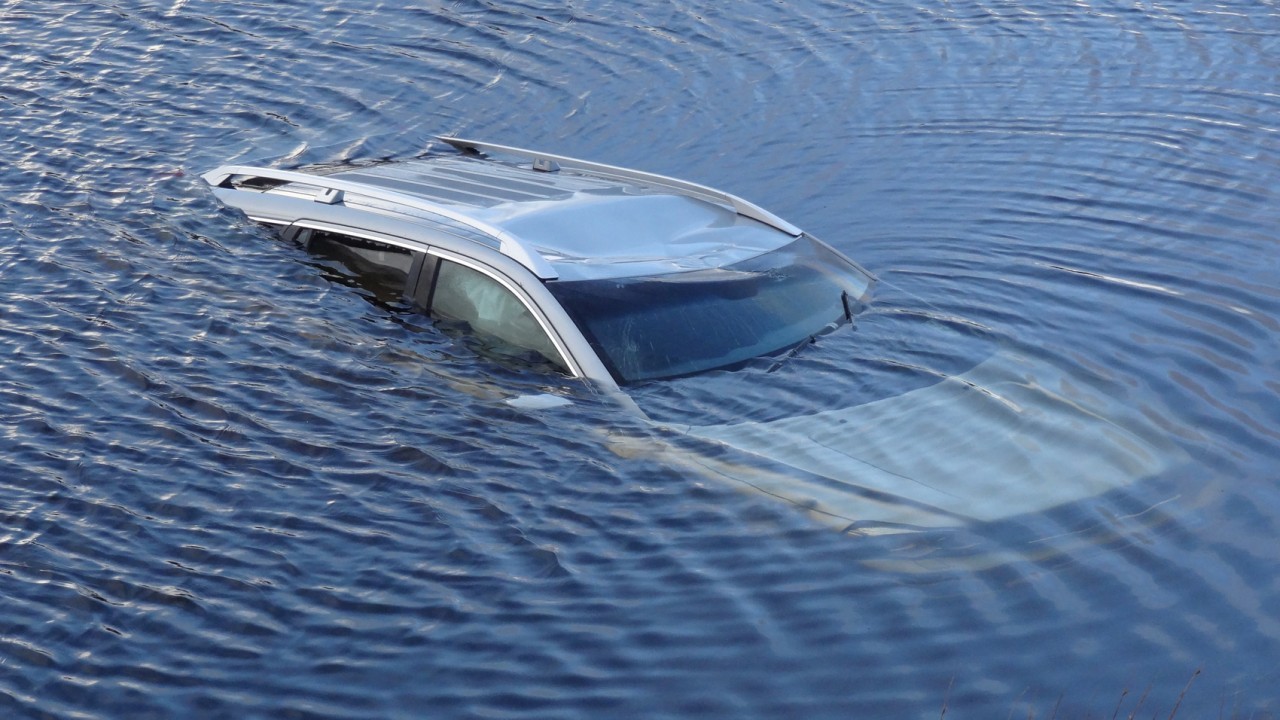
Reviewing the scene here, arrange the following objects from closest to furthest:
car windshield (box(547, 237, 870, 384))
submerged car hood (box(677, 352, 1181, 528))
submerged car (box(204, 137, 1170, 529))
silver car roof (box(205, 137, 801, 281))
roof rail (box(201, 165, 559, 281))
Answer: submerged car hood (box(677, 352, 1181, 528)), submerged car (box(204, 137, 1170, 529)), car windshield (box(547, 237, 870, 384)), roof rail (box(201, 165, 559, 281)), silver car roof (box(205, 137, 801, 281))

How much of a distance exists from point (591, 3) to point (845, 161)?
554 centimetres

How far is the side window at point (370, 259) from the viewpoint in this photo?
7.18m

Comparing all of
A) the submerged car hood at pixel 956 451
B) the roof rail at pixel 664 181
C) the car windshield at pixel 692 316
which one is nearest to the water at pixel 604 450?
the submerged car hood at pixel 956 451

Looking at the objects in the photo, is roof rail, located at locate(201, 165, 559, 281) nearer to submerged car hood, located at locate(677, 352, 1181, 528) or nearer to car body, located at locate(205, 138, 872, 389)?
car body, located at locate(205, 138, 872, 389)

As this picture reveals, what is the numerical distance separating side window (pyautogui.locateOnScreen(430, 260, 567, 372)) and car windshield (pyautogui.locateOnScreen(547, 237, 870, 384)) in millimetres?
211

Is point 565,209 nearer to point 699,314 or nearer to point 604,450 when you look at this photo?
point 699,314

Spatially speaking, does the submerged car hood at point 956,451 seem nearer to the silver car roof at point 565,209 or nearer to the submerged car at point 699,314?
the submerged car at point 699,314

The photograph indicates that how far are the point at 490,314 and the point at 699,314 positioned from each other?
1.03m

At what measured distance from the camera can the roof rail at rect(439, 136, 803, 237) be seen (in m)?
7.62

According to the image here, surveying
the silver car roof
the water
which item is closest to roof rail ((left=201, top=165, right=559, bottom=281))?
the silver car roof

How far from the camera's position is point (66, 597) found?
212 inches

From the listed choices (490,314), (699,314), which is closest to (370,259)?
(490,314)

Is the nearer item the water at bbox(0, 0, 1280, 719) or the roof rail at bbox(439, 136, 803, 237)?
the water at bbox(0, 0, 1280, 719)

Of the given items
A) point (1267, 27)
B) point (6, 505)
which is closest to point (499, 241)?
point (6, 505)
